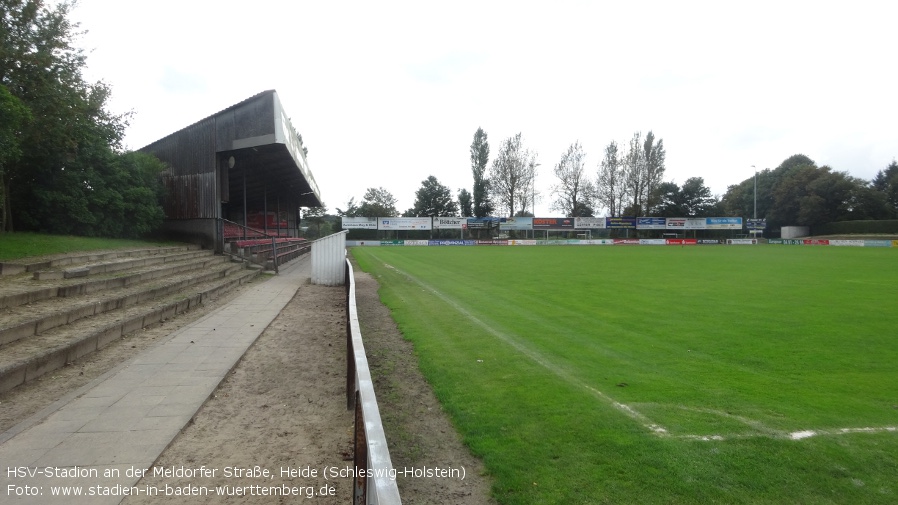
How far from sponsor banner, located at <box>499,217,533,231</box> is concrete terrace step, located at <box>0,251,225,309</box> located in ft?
183

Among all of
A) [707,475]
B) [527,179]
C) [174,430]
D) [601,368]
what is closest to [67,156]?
[174,430]

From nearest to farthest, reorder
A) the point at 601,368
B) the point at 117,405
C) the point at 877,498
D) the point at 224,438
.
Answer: the point at 877,498 < the point at 224,438 < the point at 117,405 < the point at 601,368

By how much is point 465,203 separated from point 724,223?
37902mm

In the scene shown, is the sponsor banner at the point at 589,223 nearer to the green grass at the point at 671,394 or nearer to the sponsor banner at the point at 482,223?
the sponsor banner at the point at 482,223

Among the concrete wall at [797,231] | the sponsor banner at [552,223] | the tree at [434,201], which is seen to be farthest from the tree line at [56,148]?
the concrete wall at [797,231]

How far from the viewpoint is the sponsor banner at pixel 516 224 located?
66.4 metres

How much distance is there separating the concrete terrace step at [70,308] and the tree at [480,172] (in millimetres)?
70633

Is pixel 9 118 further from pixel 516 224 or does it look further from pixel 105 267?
pixel 516 224

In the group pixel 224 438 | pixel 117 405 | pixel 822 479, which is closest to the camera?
pixel 822 479

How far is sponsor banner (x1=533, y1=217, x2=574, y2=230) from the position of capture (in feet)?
219

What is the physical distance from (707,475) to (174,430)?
161 inches

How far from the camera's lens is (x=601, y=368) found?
236 inches

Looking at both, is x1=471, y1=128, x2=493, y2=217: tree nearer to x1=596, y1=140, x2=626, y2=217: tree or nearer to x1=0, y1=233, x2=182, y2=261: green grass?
x1=596, y1=140, x2=626, y2=217: tree

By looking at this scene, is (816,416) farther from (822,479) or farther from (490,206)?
(490,206)
